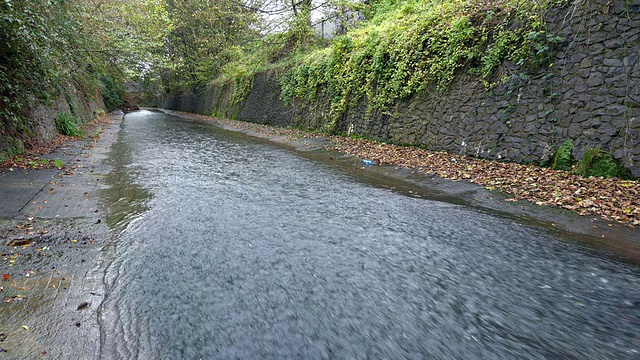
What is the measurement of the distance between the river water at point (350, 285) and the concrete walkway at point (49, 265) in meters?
0.16

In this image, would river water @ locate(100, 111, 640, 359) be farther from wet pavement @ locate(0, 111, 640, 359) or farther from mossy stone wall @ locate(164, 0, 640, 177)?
mossy stone wall @ locate(164, 0, 640, 177)

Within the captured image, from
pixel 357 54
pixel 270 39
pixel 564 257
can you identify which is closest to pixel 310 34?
pixel 270 39

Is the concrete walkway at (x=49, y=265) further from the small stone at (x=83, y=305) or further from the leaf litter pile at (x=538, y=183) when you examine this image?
the leaf litter pile at (x=538, y=183)

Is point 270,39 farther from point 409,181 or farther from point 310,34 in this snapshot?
point 409,181

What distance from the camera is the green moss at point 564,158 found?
6.40m

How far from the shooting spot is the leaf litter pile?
15.9 ft

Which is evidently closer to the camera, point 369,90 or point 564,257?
point 564,257

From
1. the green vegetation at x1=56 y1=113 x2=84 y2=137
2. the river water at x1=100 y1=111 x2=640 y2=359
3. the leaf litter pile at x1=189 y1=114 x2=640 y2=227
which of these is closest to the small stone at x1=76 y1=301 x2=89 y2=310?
the river water at x1=100 y1=111 x2=640 y2=359

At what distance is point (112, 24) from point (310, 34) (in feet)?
33.5

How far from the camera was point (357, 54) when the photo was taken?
472 inches

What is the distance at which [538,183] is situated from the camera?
598 cm

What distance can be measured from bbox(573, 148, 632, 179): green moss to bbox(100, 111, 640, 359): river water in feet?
9.00

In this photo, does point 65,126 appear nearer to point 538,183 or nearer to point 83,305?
point 83,305

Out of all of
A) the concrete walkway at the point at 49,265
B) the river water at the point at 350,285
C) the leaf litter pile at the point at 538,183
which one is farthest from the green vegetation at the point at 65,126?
the leaf litter pile at the point at 538,183
